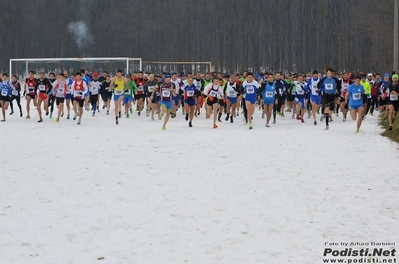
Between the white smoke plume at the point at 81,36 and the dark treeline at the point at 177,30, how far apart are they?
0.44 feet

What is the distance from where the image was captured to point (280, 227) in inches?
330

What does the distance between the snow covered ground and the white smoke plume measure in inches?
2565

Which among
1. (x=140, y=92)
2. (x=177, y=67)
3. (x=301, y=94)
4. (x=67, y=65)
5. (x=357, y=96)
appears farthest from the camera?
(x=177, y=67)

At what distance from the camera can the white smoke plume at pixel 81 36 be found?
81.8 m

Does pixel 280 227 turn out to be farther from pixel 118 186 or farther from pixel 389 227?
pixel 118 186

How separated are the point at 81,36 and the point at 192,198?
74.8 m

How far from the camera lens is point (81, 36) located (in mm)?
82000

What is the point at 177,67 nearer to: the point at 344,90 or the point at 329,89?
the point at 344,90

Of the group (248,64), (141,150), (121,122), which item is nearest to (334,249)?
(141,150)

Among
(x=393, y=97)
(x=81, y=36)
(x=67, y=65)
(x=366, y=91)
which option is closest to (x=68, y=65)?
(x=67, y=65)

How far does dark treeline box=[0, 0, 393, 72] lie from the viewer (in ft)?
223

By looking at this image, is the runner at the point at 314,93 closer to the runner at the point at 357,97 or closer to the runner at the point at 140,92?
the runner at the point at 357,97

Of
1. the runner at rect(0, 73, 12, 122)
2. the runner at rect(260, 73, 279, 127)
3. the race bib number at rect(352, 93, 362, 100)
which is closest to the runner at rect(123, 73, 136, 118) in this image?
the runner at rect(0, 73, 12, 122)

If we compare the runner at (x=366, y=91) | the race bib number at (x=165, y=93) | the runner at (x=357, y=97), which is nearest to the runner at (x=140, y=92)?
the race bib number at (x=165, y=93)
